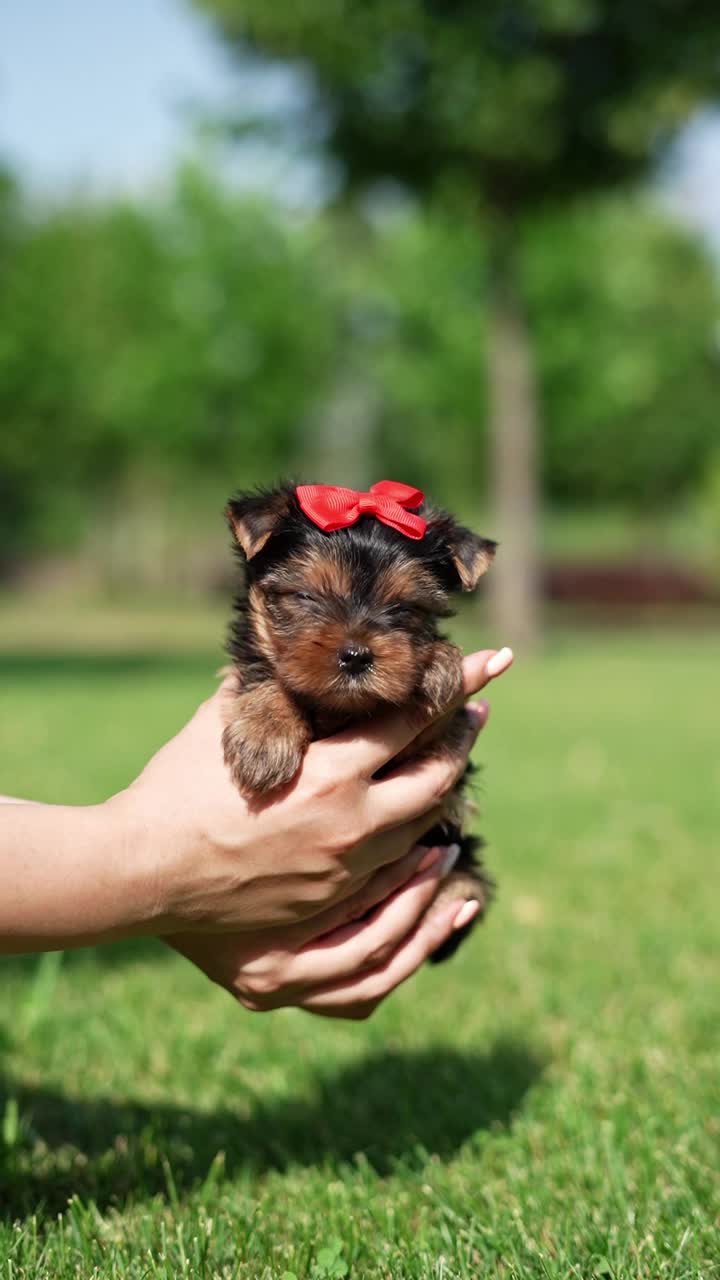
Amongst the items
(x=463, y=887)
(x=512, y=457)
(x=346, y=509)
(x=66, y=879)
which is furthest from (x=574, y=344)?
(x=66, y=879)

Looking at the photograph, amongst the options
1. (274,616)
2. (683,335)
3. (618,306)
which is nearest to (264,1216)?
(274,616)

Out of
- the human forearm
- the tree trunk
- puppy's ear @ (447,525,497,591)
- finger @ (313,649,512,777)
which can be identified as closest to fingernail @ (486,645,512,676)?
finger @ (313,649,512,777)

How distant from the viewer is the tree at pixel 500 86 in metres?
20.4

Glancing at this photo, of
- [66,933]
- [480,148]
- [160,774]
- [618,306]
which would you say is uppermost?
[618,306]

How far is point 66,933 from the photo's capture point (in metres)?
2.35

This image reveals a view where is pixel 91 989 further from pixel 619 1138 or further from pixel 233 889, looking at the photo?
pixel 233 889

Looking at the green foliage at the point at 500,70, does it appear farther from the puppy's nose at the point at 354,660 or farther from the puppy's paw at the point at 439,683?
the puppy's nose at the point at 354,660

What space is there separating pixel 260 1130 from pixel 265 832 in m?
1.47

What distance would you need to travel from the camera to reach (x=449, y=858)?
3.04m

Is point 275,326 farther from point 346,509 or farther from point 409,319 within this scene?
point 346,509

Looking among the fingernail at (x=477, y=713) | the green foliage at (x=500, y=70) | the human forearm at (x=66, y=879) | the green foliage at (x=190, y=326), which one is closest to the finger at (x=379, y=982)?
the fingernail at (x=477, y=713)

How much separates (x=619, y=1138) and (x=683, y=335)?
156 feet

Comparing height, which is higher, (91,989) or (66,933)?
(66,933)

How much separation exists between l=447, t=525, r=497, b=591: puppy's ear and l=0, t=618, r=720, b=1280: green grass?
1468 mm
